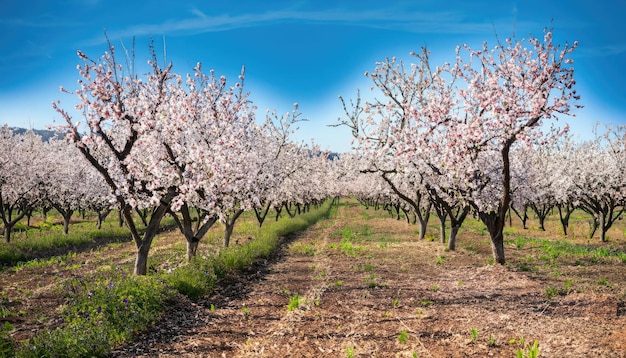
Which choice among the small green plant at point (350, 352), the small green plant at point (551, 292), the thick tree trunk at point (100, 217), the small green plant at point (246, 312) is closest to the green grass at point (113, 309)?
the small green plant at point (246, 312)

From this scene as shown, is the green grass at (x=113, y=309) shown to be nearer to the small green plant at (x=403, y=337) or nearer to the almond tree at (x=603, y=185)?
the small green plant at (x=403, y=337)

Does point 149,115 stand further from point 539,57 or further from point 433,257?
point 433,257

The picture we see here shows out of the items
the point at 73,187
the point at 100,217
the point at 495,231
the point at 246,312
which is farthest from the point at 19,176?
the point at 495,231

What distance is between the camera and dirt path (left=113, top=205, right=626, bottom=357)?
29.0ft

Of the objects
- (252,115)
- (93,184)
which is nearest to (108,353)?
(252,115)

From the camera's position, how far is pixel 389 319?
36.2ft

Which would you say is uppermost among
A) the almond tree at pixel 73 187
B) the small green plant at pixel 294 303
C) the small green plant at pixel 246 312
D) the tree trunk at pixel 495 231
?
the almond tree at pixel 73 187

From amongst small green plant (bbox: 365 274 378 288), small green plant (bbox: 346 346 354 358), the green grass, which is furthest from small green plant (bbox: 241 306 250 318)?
small green plant (bbox: 365 274 378 288)

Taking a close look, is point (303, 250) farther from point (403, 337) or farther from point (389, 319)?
point (403, 337)

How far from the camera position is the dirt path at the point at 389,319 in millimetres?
8836

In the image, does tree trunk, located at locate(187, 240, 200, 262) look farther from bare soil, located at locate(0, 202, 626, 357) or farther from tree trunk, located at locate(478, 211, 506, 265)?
tree trunk, located at locate(478, 211, 506, 265)

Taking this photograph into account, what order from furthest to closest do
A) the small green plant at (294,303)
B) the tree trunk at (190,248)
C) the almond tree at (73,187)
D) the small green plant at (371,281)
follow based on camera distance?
the almond tree at (73,187)
the tree trunk at (190,248)
the small green plant at (371,281)
the small green plant at (294,303)

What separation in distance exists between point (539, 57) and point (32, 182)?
39333 mm

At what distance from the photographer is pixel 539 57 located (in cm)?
1405
